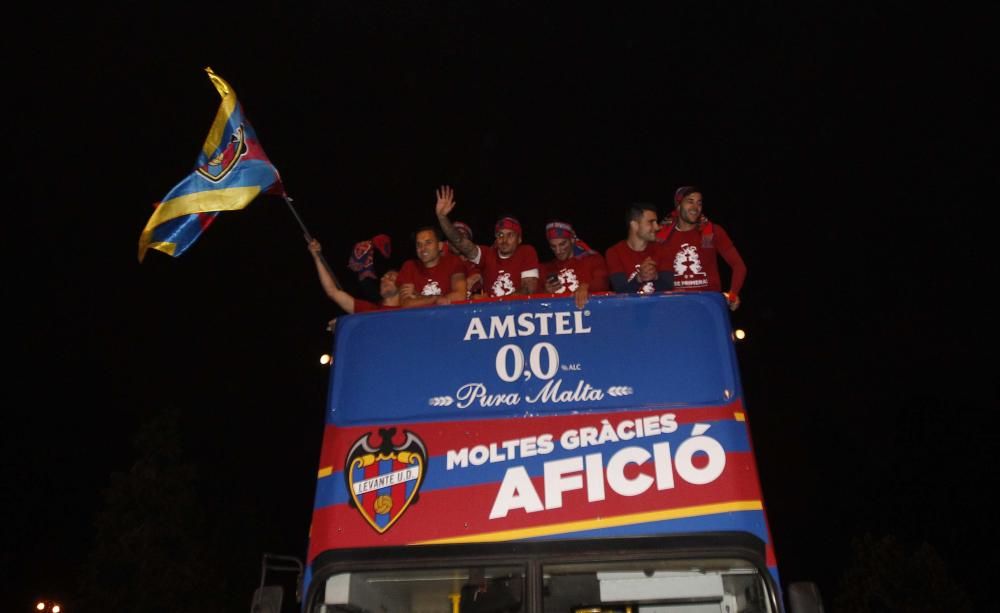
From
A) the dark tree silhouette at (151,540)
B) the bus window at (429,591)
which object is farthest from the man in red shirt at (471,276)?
the dark tree silhouette at (151,540)

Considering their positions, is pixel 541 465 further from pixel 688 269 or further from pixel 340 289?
pixel 340 289

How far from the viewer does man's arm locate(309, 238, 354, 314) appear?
730 cm

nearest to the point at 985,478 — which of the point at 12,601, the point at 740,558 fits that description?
the point at 740,558

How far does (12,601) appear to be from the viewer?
1441 inches

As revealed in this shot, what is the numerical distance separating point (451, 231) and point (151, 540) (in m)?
25.9

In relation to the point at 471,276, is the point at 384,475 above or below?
below

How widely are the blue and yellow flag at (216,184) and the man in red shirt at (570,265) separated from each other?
2.37 metres

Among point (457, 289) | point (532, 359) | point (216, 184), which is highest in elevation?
point (216, 184)

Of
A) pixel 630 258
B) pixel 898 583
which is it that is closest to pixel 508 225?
pixel 630 258

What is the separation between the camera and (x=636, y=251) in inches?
274

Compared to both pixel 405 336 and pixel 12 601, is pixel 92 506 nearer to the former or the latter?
pixel 12 601

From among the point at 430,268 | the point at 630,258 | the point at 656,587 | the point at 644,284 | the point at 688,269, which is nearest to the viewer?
the point at 656,587

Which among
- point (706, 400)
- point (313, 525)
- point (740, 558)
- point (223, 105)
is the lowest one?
point (740, 558)

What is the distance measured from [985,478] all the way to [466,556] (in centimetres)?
3394
